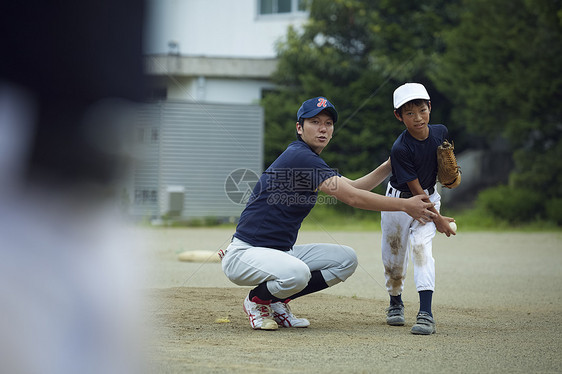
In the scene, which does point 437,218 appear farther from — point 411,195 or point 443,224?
point 411,195

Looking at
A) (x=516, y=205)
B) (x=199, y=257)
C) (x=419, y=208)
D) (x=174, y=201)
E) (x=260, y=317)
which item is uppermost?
(x=419, y=208)

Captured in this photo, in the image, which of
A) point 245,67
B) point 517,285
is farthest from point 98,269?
point 245,67

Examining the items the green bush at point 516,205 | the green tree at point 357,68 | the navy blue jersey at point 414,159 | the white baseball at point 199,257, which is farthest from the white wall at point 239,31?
the navy blue jersey at point 414,159

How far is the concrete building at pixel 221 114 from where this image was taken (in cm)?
1931

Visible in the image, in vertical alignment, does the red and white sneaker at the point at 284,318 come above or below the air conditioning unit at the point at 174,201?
above

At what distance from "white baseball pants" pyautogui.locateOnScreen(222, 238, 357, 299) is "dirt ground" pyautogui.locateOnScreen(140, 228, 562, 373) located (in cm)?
35

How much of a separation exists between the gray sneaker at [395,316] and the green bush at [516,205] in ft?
44.5

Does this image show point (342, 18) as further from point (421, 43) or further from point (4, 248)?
point (4, 248)

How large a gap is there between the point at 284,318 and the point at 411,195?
1.37m

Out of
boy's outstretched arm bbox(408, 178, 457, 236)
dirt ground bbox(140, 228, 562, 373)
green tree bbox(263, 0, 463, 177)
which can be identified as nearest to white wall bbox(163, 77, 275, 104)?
green tree bbox(263, 0, 463, 177)

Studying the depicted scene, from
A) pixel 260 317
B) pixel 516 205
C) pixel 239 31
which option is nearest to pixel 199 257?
pixel 260 317

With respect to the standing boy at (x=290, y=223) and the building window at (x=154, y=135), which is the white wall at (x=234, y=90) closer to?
the standing boy at (x=290, y=223)

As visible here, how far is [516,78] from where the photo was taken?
736 inches

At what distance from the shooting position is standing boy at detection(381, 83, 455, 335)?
17.1 ft
